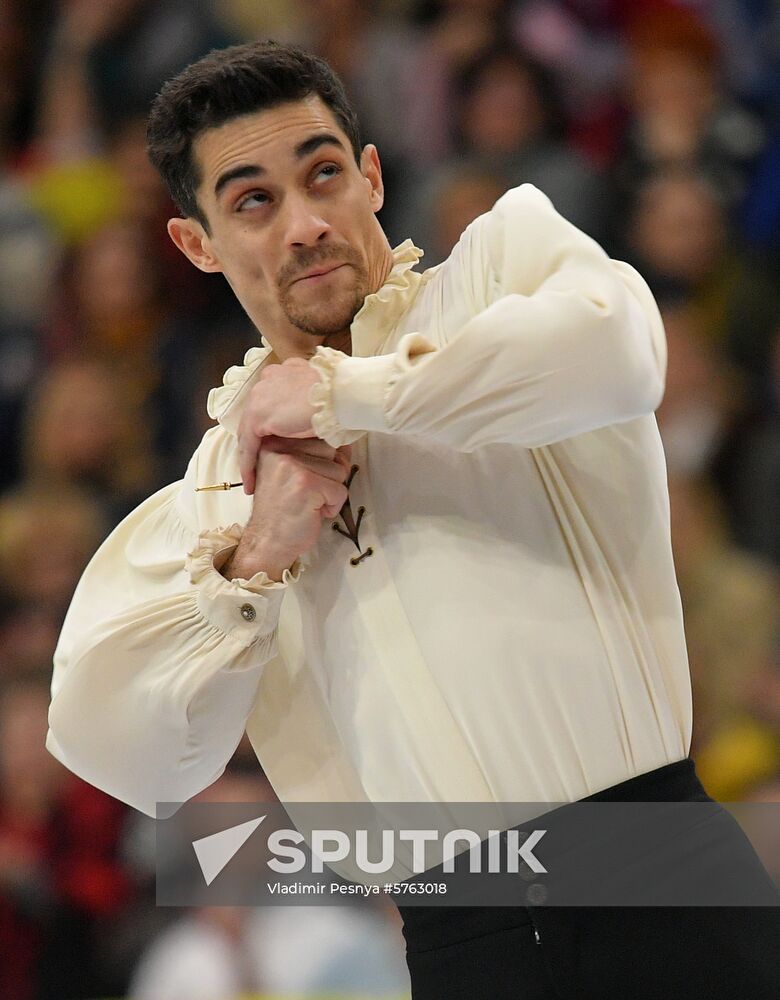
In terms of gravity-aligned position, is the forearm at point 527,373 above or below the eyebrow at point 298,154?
below

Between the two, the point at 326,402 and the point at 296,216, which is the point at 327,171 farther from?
the point at 326,402

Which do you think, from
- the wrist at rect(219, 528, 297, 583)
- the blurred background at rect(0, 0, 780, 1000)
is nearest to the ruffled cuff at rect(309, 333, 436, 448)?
the wrist at rect(219, 528, 297, 583)

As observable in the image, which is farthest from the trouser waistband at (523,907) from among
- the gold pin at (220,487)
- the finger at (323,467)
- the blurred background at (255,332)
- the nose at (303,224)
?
the blurred background at (255,332)

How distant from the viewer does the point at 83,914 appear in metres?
4.99

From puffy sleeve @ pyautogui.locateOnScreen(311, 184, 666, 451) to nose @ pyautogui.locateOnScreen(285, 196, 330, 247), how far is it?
12.6 inches

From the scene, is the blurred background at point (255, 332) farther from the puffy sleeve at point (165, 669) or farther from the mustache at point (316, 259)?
the mustache at point (316, 259)

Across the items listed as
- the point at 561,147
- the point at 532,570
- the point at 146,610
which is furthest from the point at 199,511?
the point at 561,147

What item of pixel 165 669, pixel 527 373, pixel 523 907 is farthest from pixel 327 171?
pixel 523 907

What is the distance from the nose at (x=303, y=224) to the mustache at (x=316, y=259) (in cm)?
2

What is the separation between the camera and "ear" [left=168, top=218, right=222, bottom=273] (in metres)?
2.80

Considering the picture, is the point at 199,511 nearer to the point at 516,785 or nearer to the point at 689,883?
the point at 516,785

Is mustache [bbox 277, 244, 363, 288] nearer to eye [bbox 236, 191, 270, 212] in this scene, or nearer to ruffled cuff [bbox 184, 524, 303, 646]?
eye [bbox 236, 191, 270, 212]

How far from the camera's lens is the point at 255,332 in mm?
5738

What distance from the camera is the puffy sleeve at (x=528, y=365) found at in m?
2.07
